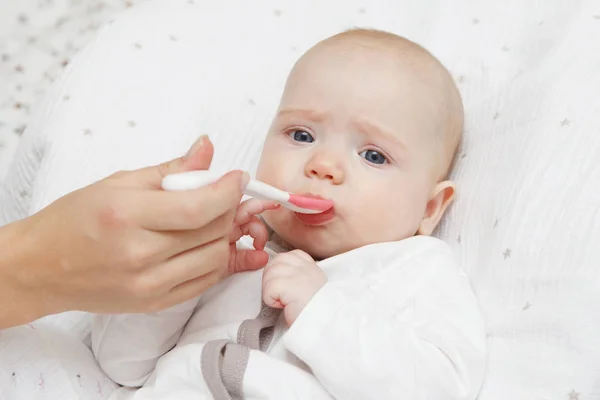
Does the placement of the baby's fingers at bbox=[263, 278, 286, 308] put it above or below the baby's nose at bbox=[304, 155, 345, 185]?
below

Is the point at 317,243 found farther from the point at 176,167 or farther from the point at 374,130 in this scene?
the point at 176,167

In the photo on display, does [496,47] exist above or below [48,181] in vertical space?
above

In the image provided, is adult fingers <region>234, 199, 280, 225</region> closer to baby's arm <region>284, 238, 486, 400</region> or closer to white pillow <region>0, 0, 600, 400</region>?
baby's arm <region>284, 238, 486, 400</region>

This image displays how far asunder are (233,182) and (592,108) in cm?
66

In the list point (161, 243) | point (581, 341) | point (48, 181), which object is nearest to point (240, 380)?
point (161, 243)

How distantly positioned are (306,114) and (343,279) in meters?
0.27

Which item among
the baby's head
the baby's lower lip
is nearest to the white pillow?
the baby's head

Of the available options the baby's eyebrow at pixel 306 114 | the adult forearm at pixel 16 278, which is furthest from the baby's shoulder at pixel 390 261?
the adult forearm at pixel 16 278

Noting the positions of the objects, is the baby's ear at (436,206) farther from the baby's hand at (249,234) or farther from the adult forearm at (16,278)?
the adult forearm at (16,278)

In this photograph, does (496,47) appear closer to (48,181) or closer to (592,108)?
(592,108)

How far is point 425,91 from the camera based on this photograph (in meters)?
1.16

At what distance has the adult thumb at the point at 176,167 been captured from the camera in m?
0.84

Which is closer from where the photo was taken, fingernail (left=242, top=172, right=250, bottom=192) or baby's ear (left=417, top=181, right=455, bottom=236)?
fingernail (left=242, top=172, right=250, bottom=192)

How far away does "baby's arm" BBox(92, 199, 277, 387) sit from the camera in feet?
3.48
